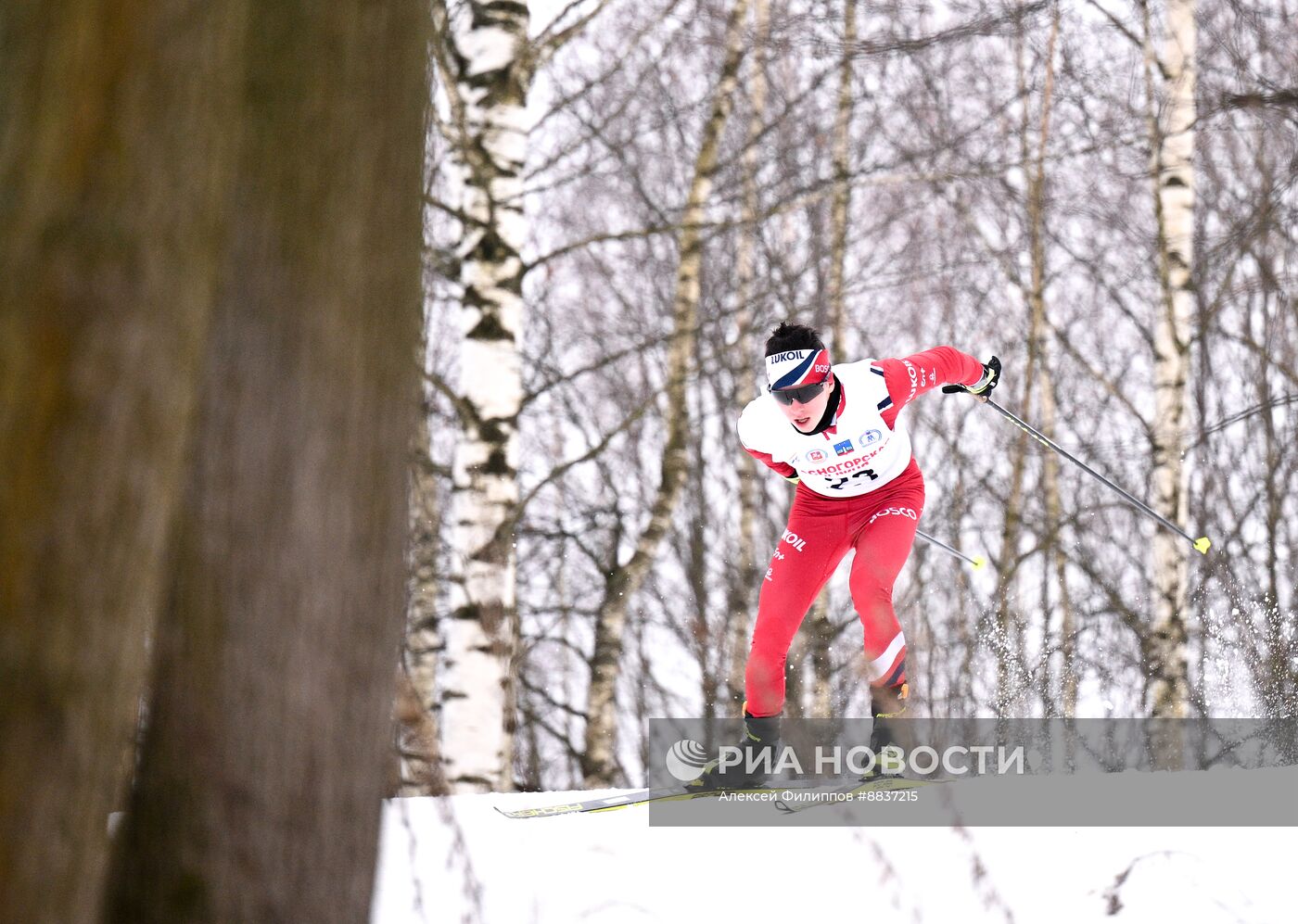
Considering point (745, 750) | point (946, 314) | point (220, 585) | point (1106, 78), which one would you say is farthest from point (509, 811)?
point (946, 314)

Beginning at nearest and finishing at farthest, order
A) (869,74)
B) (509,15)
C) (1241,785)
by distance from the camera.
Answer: (1241,785), (509,15), (869,74)

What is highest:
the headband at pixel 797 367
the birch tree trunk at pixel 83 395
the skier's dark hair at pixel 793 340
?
the skier's dark hair at pixel 793 340

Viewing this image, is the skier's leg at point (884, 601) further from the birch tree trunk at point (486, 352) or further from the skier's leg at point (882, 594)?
the birch tree trunk at point (486, 352)

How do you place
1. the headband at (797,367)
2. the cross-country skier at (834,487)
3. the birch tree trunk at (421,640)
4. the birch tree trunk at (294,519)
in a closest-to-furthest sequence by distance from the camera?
the birch tree trunk at (294,519) < the birch tree trunk at (421,640) < the headband at (797,367) < the cross-country skier at (834,487)

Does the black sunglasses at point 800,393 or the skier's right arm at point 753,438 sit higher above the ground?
the black sunglasses at point 800,393

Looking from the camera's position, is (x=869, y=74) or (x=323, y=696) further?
(x=869, y=74)

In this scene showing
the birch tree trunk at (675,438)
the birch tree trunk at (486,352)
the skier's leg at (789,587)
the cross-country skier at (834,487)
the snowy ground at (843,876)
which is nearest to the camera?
the snowy ground at (843,876)

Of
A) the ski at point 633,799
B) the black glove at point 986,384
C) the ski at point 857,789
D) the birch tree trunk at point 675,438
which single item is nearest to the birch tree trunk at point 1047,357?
the birch tree trunk at point 675,438

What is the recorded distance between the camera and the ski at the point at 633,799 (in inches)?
185

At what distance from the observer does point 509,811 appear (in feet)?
15.2

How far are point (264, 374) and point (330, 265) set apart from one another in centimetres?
21

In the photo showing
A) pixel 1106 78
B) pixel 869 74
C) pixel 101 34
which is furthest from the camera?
pixel 869 74

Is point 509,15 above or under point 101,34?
above

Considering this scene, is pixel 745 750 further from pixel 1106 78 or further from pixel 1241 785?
pixel 1106 78
